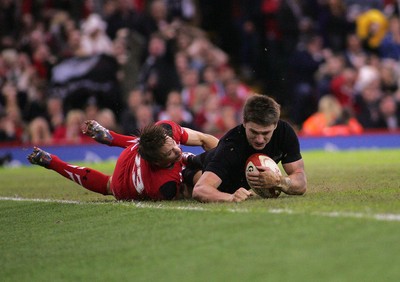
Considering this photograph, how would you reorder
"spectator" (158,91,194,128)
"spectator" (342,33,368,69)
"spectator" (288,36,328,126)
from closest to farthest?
"spectator" (158,91,194,128) → "spectator" (288,36,328,126) → "spectator" (342,33,368,69)

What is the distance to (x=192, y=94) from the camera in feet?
63.6

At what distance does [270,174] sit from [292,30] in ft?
42.6

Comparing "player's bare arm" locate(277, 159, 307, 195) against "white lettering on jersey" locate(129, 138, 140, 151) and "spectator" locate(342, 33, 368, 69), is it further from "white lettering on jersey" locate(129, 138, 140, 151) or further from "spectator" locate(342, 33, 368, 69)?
"spectator" locate(342, 33, 368, 69)

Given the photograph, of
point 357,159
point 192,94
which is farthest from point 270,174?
point 192,94

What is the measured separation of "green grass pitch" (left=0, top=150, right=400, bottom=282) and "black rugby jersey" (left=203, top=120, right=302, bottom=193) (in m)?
0.41

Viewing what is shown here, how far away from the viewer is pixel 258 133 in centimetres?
809

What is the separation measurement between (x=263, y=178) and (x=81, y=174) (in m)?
2.45

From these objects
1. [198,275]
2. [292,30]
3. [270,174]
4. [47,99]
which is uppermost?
[292,30]

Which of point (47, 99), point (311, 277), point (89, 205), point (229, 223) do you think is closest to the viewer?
point (311, 277)

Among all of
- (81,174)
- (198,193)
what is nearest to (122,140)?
(81,174)

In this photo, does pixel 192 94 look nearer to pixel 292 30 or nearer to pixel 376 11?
pixel 292 30

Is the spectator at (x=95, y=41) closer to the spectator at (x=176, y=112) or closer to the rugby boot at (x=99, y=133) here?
the spectator at (x=176, y=112)

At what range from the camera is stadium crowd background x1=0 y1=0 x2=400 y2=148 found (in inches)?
746

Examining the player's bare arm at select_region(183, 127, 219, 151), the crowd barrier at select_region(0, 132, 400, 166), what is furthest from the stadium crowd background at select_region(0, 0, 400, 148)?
the player's bare arm at select_region(183, 127, 219, 151)
